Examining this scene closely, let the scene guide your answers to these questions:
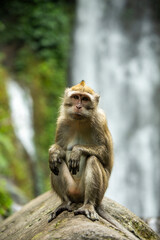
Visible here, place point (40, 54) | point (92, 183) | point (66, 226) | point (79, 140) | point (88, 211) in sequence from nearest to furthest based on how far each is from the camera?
point (66, 226)
point (88, 211)
point (92, 183)
point (79, 140)
point (40, 54)

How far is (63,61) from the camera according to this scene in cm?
1892

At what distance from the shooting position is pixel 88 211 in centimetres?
480

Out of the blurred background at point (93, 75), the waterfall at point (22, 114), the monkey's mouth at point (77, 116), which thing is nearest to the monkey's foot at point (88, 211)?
the monkey's mouth at point (77, 116)

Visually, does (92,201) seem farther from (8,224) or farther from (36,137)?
(36,137)

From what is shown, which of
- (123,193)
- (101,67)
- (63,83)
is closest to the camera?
(123,193)

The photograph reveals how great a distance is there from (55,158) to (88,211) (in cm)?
87

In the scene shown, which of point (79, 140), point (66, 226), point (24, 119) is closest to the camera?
point (66, 226)

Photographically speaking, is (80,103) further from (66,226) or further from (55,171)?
(66,226)

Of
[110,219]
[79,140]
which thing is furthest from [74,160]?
[110,219]

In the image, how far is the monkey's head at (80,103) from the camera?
516cm

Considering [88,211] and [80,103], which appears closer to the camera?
[88,211]

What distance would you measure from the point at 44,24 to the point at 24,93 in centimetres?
457

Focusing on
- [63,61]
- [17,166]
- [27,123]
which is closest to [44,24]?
[63,61]

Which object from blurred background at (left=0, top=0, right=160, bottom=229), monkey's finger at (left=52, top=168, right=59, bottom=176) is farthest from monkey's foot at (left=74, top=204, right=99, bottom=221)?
blurred background at (left=0, top=0, right=160, bottom=229)
